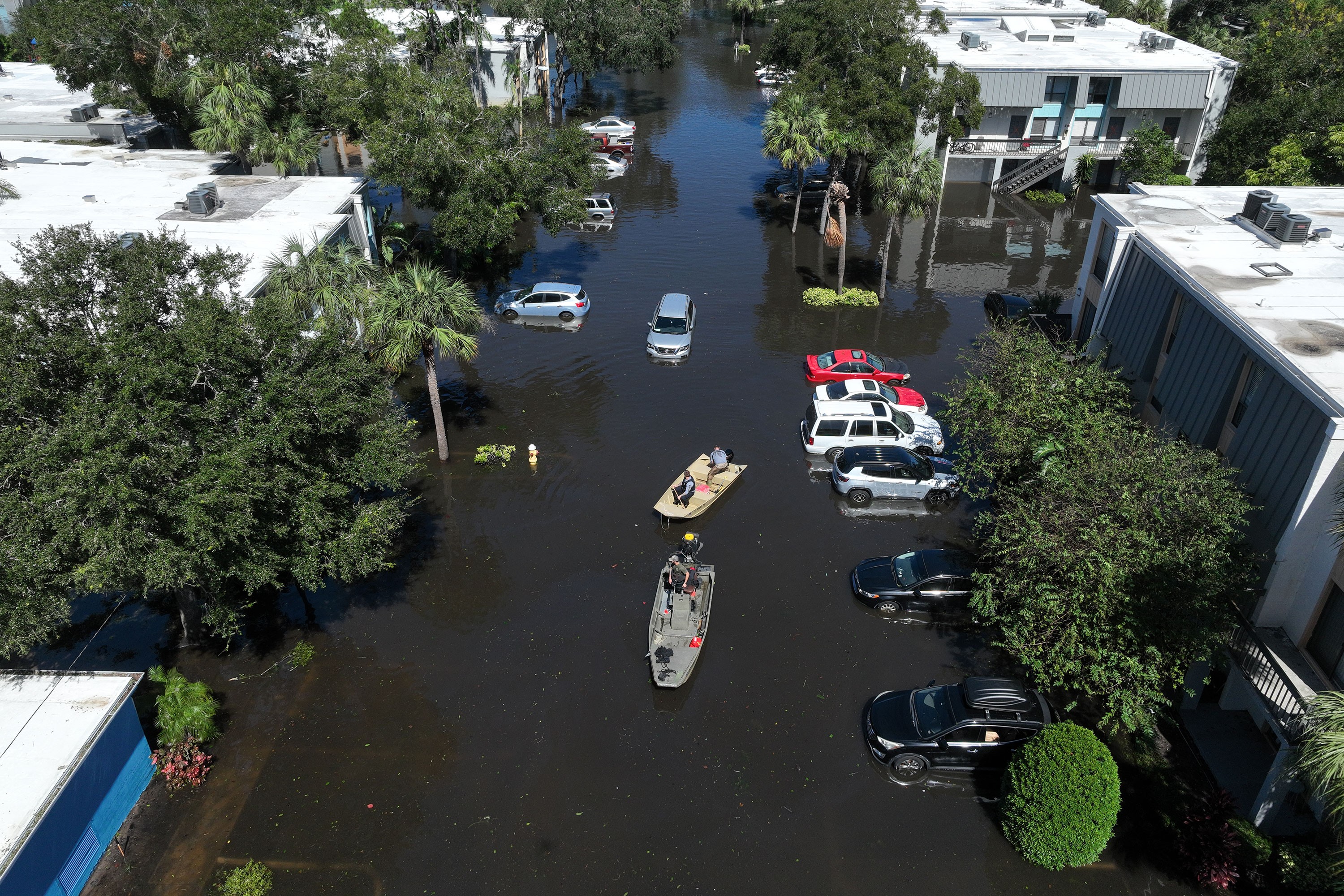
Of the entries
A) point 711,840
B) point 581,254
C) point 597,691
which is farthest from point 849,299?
point 711,840

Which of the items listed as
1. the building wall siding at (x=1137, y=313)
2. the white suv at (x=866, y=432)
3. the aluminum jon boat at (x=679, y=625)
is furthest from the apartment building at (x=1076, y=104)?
the aluminum jon boat at (x=679, y=625)

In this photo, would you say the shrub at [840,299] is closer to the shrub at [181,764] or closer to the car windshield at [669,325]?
the car windshield at [669,325]

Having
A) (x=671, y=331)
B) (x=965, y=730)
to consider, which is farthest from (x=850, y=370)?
(x=965, y=730)

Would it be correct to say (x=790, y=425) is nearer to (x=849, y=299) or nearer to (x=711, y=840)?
(x=849, y=299)

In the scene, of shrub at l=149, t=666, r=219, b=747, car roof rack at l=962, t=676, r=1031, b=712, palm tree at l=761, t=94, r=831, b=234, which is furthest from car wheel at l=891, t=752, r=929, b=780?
palm tree at l=761, t=94, r=831, b=234

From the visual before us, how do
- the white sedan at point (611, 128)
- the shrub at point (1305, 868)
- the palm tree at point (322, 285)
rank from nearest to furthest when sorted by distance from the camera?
the shrub at point (1305, 868)
the palm tree at point (322, 285)
the white sedan at point (611, 128)

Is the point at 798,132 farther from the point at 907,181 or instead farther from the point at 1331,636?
the point at 1331,636

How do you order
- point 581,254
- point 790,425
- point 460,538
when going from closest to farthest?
point 460,538
point 790,425
point 581,254
